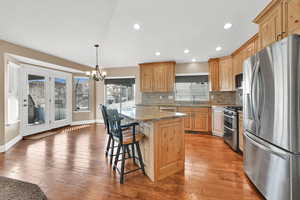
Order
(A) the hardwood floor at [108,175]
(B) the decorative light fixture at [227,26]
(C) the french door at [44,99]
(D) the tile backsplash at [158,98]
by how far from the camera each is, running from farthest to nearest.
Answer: (D) the tile backsplash at [158,98]
(C) the french door at [44,99]
(B) the decorative light fixture at [227,26]
(A) the hardwood floor at [108,175]

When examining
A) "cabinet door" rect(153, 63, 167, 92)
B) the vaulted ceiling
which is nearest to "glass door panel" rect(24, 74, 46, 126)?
the vaulted ceiling

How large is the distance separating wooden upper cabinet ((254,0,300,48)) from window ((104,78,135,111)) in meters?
4.72

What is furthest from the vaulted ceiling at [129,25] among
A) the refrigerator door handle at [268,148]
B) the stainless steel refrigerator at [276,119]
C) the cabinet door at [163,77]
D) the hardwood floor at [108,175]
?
the hardwood floor at [108,175]

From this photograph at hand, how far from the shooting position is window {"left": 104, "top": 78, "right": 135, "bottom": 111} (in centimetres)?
635

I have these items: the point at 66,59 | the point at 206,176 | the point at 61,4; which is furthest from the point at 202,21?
the point at 66,59

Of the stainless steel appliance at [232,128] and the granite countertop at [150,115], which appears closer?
the granite countertop at [150,115]

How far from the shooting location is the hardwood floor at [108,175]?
1857mm

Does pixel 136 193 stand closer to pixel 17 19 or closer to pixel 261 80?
pixel 261 80

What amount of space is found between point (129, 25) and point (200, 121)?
3.45 metres

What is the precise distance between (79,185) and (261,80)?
2.76m

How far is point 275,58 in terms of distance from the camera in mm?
1547

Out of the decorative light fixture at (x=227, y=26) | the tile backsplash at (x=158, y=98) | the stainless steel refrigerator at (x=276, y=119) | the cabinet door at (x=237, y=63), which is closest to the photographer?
the stainless steel refrigerator at (x=276, y=119)

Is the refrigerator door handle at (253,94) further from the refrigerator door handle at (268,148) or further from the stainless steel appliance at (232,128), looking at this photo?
the stainless steel appliance at (232,128)

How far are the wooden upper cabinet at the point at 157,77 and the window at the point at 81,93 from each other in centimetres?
254
